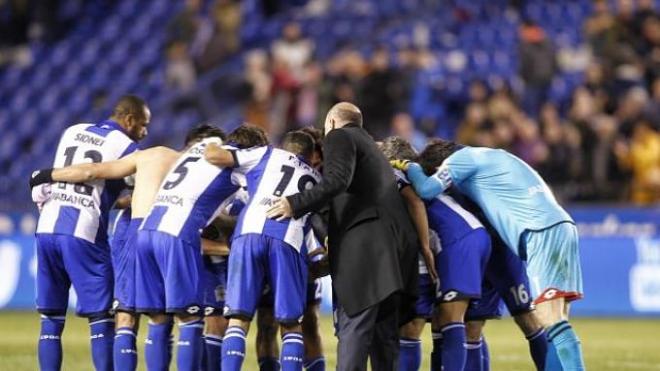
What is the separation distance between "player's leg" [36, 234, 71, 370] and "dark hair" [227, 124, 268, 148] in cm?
180

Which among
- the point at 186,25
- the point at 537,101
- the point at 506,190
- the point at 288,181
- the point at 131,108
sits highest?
the point at 186,25

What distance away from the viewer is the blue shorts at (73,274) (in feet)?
36.1

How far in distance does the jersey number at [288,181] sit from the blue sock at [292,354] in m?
1.07

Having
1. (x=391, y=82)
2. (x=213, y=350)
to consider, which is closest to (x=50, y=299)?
(x=213, y=350)

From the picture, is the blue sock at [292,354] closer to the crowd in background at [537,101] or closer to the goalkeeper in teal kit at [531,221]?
the goalkeeper in teal kit at [531,221]

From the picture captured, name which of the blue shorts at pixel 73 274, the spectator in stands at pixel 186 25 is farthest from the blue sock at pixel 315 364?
the spectator in stands at pixel 186 25

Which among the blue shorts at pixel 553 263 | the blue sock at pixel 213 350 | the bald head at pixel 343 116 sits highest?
the bald head at pixel 343 116

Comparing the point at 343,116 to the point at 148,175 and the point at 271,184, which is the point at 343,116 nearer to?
the point at 271,184

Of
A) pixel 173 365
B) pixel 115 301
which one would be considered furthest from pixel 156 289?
pixel 173 365

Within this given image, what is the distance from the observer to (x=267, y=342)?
36.3ft

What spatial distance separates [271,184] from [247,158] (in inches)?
11.7

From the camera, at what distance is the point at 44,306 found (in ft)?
36.3

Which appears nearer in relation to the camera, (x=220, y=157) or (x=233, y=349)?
(x=233, y=349)

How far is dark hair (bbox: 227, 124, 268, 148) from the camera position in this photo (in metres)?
10.5
